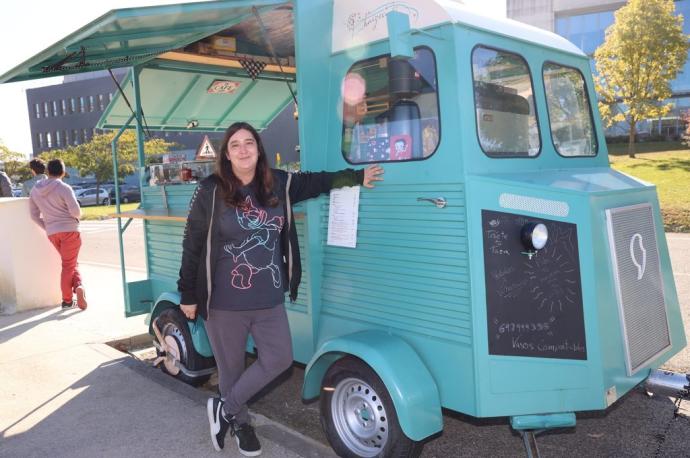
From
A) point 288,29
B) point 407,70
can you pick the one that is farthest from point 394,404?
point 288,29

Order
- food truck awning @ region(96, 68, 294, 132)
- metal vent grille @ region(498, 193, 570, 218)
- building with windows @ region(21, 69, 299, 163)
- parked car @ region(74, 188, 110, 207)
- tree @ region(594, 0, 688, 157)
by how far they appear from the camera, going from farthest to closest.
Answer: building with windows @ region(21, 69, 299, 163) → parked car @ region(74, 188, 110, 207) → tree @ region(594, 0, 688, 157) → food truck awning @ region(96, 68, 294, 132) → metal vent grille @ region(498, 193, 570, 218)

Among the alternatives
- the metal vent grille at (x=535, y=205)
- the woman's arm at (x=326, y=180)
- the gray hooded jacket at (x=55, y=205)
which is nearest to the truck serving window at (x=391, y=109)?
the woman's arm at (x=326, y=180)

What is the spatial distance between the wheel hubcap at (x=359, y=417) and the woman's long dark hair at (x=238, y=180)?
45.9 inches

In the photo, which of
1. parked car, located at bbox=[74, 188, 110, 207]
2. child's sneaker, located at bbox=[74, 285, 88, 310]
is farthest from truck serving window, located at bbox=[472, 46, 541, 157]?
parked car, located at bbox=[74, 188, 110, 207]

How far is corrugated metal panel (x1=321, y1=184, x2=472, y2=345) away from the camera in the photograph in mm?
3010

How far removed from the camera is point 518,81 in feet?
11.6

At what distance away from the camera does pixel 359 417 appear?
3334 mm

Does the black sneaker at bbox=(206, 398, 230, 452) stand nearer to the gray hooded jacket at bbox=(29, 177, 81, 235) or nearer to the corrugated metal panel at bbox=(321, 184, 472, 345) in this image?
the corrugated metal panel at bbox=(321, 184, 472, 345)

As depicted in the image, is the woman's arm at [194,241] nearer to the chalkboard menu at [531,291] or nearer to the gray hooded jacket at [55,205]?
the chalkboard menu at [531,291]

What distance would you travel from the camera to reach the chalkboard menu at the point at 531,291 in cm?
291

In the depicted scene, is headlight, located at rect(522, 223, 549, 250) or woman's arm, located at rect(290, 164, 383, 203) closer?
headlight, located at rect(522, 223, 549, 250)

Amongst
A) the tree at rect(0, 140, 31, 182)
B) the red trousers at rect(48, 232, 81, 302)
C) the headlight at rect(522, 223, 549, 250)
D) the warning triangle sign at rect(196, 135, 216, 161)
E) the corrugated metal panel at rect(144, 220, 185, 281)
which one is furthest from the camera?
the tree at rect(0, 140, 31, 182)

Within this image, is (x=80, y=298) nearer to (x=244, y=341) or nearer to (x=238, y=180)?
(x=244, y=341)

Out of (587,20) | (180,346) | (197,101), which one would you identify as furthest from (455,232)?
(587,20)
